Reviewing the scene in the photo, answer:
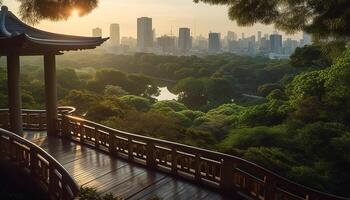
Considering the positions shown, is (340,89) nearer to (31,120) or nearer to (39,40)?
(31,120)

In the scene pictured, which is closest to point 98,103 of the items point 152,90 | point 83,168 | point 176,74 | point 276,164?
point 276,164

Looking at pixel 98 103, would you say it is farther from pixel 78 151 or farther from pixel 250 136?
pixel 78 151

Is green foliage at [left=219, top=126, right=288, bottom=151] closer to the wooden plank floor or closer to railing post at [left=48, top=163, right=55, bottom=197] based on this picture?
the wooden plank floor

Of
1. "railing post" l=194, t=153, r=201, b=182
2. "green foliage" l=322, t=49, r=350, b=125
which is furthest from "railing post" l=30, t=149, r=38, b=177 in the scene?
"green foliage" l=322, t=49, r=350, b=125

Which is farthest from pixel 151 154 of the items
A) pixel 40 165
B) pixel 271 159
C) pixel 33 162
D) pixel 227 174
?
pixel 271 159

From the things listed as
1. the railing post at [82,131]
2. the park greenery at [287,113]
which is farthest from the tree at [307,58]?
the railing post at [82,131]
